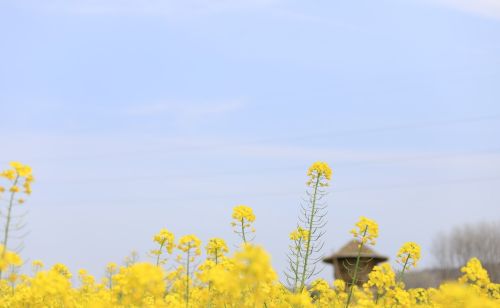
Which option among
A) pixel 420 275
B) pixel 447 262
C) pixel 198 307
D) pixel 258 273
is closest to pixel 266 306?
pixel 198 307

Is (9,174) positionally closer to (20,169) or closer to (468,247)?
(20,169)

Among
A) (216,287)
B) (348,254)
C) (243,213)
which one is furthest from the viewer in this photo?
(348,254)

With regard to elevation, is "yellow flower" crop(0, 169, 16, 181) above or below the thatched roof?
below

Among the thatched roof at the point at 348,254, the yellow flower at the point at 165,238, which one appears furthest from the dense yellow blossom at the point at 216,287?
the thatched roof at the point at 348,254

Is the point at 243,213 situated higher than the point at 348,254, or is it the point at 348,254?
the point at 348,254

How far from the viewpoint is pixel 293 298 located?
4582mm

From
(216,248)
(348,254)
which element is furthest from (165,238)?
(348,254)

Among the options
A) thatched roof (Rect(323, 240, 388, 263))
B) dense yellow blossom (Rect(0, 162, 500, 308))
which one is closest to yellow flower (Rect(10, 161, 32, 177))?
dense yellow blossom (Rect(0, 162, 500, 308))

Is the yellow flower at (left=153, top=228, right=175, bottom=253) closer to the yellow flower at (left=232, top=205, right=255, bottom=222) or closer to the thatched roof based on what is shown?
the yellow flower at (left=232, top=205, right=255, bottom=222)

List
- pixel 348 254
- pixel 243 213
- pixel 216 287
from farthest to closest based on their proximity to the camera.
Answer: pixel 348 254, pixel 243 213, pixel 216 287

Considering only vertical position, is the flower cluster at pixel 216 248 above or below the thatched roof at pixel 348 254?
below

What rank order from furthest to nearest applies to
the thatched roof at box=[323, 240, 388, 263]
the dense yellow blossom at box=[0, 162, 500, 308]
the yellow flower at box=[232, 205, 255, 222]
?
the thatched roof at box=[323, 240, 388, 263] < the yellow flower at box=[232, 205, 255, 222] < the dense yellow blossom at box=[0, 162, 500, 308]

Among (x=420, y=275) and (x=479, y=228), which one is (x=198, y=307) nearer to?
(x=420, y=275)

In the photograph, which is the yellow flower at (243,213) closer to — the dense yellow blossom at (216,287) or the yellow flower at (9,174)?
the dense yellow blossom at (216,287)
